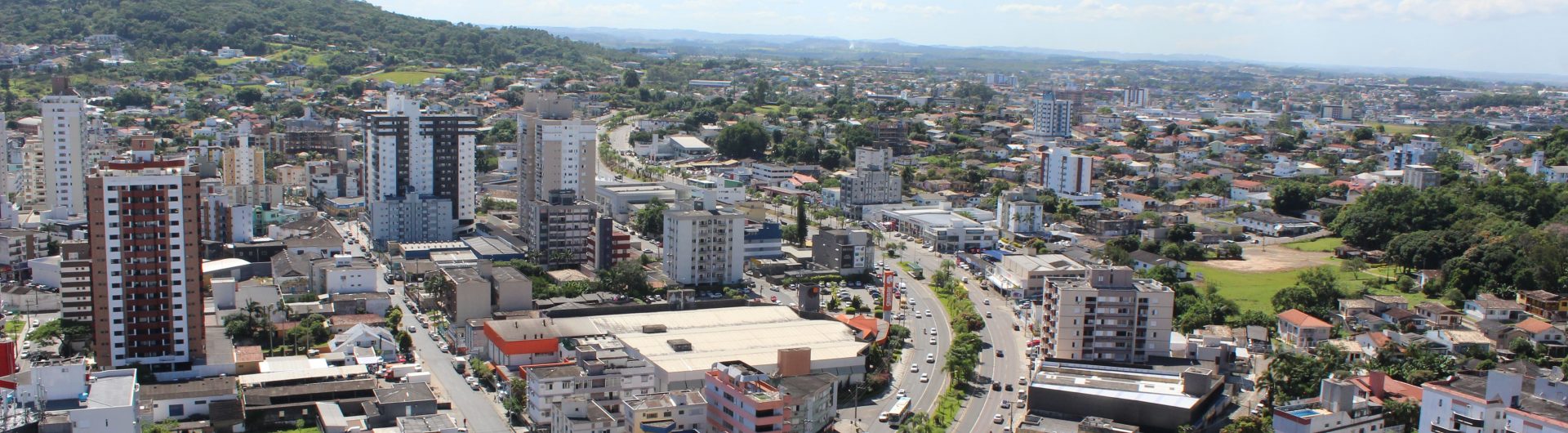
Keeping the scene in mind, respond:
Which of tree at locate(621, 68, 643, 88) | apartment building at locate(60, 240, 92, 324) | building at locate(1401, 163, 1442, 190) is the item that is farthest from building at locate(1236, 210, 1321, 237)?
tree at locate(621, 68, 643, 88)

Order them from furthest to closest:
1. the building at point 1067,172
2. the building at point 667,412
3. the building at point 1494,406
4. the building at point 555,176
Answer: the building at point 1067,172
the building at point 555,176
the building at point 667,412
the building at point 1494,406

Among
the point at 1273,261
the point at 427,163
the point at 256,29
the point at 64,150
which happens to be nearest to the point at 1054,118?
the point at 1273,261

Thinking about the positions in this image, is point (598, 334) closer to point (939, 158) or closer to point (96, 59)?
point (939, 158)

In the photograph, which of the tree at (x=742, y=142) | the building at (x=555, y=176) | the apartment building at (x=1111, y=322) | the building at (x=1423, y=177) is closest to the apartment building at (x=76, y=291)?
the building at (x=555, y=176)

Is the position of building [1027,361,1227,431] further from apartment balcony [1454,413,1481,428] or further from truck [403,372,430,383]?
truck [403,372,430,383]

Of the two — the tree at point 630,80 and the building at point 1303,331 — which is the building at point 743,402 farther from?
the tree at point 630,80

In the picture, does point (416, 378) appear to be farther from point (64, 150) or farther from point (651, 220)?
point (64, 150)
